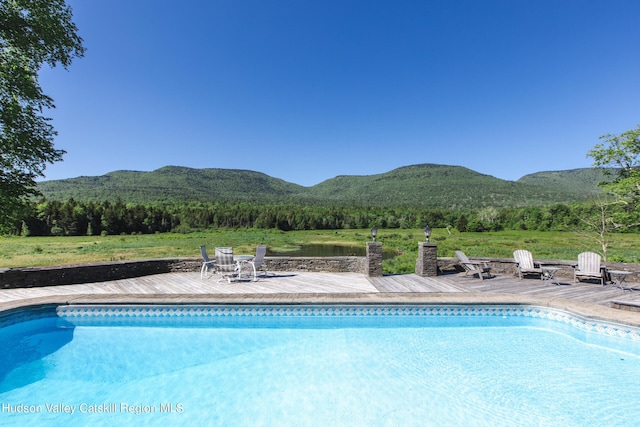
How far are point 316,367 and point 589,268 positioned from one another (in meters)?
7.30

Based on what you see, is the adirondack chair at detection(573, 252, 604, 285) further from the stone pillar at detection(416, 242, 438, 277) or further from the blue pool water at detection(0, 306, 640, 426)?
the stone pillar at detection(416, 242, 438, 277)

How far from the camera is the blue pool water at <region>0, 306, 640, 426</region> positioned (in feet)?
10.6

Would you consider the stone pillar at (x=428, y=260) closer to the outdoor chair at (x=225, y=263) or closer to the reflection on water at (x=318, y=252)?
the outdoor chair at (x=225, y=263)

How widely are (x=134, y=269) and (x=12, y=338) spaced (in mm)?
3538

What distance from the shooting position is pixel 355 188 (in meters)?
122

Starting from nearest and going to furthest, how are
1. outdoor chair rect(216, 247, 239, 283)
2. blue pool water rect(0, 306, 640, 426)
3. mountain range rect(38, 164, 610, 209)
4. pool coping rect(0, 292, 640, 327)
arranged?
1. blue pool water rect(0, 306, 640, 426)
2. pool coping rect(0, 292, 640, 327)
3. outdoor chair rect(216, 247, 239, 283)
4. mountain range rect(38, 164, 610, 209)

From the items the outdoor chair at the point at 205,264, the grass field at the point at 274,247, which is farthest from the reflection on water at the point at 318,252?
the outdoor chair at the point at 205,264

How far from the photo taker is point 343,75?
23.4 metres

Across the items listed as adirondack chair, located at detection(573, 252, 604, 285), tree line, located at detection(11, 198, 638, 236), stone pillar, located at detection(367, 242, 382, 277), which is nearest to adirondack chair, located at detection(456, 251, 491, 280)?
adirondack chair, located at detection(573, 252, 604, 285)

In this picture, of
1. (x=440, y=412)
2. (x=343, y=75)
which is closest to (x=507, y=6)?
(x=343, y=75)

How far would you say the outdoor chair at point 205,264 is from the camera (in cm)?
829

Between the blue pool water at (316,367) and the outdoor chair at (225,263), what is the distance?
2014 millimetres

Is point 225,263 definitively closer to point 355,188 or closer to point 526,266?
point 526,266

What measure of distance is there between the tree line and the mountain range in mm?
18947
